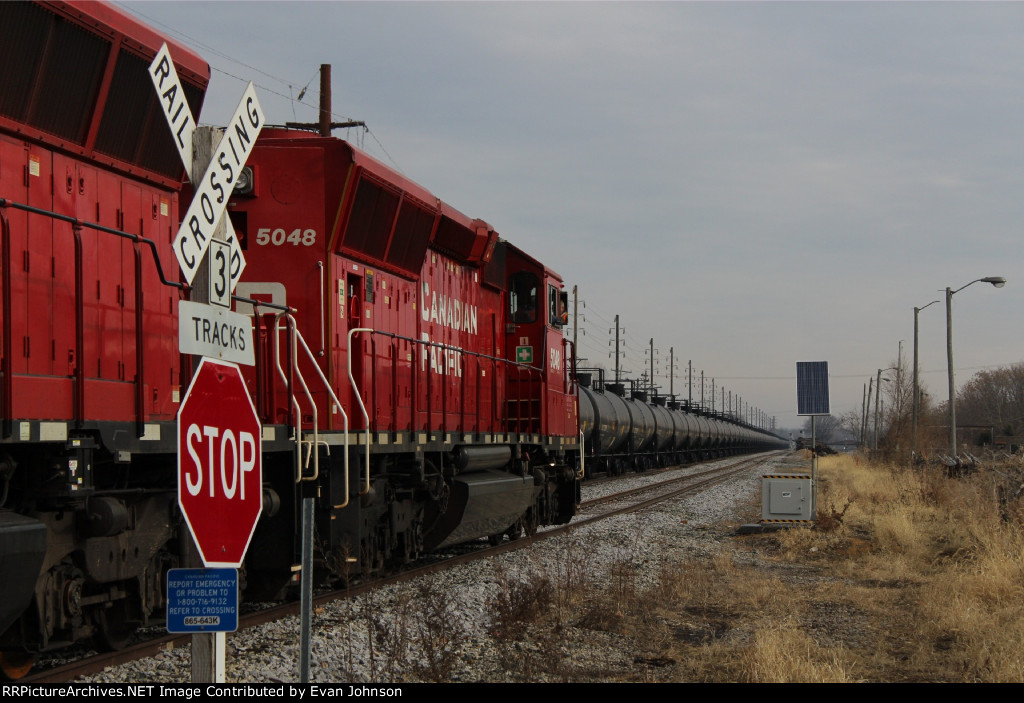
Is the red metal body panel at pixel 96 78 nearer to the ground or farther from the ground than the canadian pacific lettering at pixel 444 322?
farther from the ground

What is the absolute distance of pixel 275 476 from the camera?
9.68 meters

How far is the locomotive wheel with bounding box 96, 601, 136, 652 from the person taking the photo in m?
7.52

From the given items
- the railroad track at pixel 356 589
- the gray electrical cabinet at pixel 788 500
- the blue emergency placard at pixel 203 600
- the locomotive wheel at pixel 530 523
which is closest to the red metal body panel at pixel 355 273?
the railroad track at pixel 356 589

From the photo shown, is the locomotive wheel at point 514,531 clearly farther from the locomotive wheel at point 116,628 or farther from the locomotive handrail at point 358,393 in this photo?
the locomotive wheel at point 116,628

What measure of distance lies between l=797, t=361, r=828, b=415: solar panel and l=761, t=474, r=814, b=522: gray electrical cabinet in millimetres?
3395

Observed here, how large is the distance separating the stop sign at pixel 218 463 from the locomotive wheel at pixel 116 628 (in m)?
3.78

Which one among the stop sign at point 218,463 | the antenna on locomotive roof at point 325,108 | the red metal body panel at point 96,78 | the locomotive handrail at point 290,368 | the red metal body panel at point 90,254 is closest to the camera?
the stop sign at point 218,463

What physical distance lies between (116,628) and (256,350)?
2.48 metres

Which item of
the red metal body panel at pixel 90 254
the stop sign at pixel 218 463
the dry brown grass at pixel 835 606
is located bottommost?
the dry brown grass at pixel 835 606

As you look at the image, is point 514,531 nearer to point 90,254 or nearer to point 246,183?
point 246,183

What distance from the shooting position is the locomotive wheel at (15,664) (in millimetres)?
6555

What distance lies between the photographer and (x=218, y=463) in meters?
4.25

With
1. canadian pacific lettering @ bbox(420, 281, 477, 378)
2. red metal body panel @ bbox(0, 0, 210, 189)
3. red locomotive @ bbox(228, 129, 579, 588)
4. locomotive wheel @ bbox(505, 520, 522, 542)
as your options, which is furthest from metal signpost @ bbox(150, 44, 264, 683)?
locomotive wheel @ bbox(505, 520, 522, 542)

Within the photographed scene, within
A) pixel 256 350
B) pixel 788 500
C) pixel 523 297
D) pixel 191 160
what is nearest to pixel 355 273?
pixel 256 350
